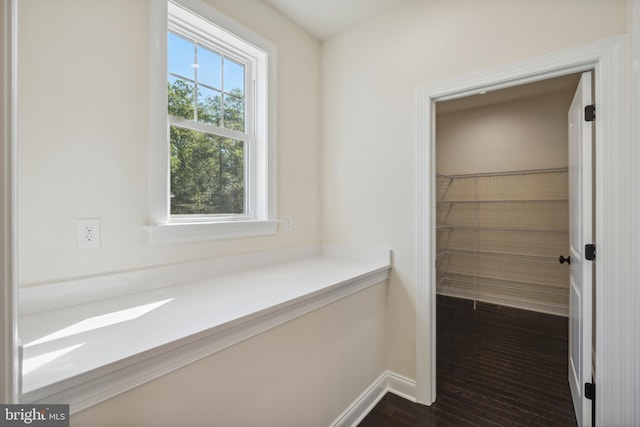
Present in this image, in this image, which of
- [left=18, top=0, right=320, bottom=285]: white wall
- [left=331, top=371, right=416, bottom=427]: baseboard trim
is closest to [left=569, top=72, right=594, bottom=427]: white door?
[left=331, top=371, right=416, bottom=427]: baseboard trim

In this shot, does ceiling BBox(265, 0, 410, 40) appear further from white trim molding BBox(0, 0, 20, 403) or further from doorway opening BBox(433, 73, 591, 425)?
white trim molding BBox(0, 0, 20, 403)

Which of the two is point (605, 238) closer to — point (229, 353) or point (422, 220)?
point (422, 220)

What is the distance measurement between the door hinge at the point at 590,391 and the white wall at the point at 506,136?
2.87 meters

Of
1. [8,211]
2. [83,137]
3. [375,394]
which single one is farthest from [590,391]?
[83,137]

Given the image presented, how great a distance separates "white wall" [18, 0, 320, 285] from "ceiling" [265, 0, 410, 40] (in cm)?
105

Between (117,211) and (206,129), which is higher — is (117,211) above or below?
below

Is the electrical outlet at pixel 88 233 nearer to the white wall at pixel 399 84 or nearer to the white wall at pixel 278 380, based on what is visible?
the white wall at pixel 278 380

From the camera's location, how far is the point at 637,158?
1.36 m

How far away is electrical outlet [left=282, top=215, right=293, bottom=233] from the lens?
7.38 ft

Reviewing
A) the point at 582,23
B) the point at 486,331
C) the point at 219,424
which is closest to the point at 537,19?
the point at 582,23

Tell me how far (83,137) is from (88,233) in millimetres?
412

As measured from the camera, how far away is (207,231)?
172 centimetres

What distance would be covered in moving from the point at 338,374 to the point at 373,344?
42 centimetres

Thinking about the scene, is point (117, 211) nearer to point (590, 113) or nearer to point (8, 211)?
point (8, 211)
